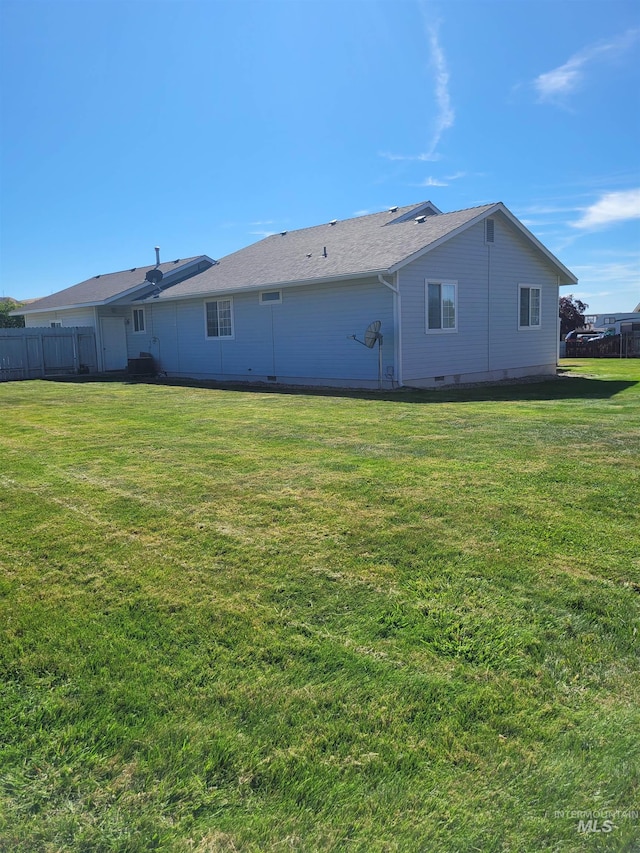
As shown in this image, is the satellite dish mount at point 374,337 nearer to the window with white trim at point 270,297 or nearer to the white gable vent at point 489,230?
the window with white trim at point 270,297

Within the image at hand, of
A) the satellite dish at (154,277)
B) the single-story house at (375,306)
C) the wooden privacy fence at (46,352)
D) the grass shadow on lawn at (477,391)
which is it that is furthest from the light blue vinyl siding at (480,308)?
the wooden privacy fence at (46,352)

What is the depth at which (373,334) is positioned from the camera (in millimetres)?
14867

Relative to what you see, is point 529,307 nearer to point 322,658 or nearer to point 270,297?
point 270,297

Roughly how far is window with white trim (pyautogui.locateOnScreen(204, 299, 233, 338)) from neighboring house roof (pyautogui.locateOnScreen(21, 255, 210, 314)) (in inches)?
187

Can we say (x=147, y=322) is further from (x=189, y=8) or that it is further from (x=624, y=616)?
(x=624, y=616)

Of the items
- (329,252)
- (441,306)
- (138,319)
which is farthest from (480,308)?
(138,319)

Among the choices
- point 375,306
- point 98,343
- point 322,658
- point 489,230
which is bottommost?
point 322,658

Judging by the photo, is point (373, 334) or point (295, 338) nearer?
point (373, 334)

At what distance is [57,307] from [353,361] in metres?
15.9

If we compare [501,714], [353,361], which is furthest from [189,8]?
[501,714]

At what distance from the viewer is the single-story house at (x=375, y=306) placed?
15.1 metres

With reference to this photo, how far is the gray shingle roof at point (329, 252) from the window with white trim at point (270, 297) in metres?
0.39

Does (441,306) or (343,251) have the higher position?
(343,251)

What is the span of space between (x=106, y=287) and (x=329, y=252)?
43.6 feet
